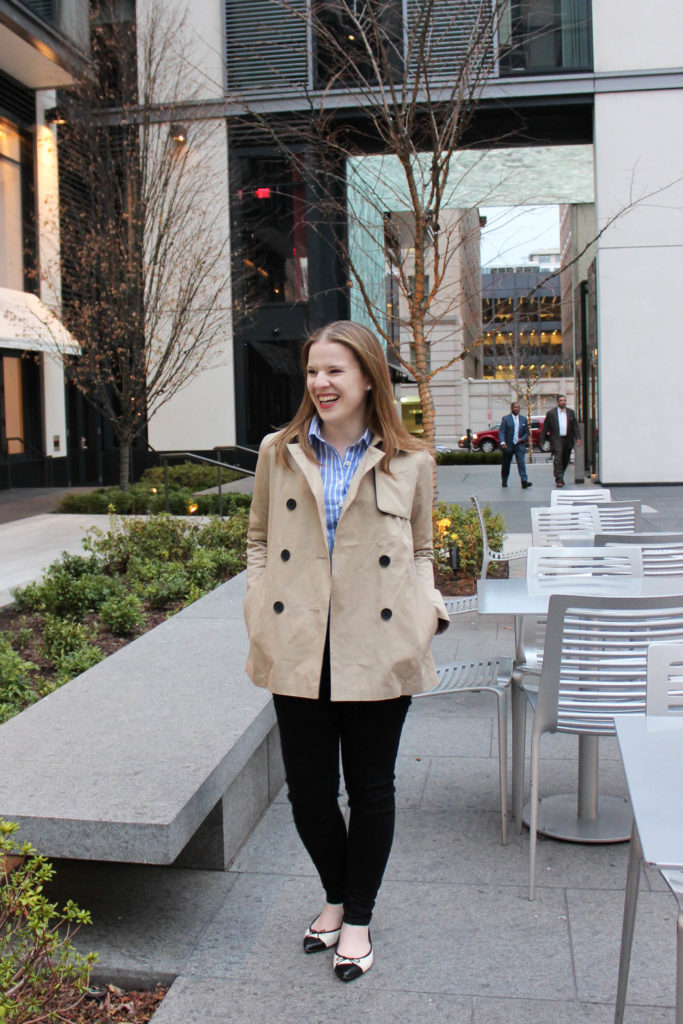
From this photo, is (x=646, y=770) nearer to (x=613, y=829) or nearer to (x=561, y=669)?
(x=561, y=669)

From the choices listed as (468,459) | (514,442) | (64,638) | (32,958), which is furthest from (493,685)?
(468,459)

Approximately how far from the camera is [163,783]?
3.51 metres

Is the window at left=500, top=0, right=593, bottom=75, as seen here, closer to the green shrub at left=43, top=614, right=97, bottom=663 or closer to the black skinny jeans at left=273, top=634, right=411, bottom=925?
the green shrub at left=43, top=614, right=97, bottom=663

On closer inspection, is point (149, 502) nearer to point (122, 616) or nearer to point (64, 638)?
point (122, 616)

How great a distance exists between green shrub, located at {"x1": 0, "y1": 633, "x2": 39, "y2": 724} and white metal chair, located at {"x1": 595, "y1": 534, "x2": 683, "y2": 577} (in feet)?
10.8

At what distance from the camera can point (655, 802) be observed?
2.19 meters

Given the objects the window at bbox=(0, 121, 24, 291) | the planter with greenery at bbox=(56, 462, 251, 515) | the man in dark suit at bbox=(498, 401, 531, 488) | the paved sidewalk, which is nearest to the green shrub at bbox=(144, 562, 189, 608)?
the paved sidewalk

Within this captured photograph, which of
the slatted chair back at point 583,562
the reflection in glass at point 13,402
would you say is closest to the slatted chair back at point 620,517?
the slatted chair back at point 583,562

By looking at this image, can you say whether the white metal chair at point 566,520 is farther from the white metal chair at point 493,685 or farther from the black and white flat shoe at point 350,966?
the black and white flat shoe at point 350,966

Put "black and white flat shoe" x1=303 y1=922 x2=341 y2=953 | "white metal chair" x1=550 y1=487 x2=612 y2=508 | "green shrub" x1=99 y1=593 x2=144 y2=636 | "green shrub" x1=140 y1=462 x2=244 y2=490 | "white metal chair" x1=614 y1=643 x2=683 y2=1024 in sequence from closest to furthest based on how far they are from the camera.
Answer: "white metal chair" x1=614 y1=643 x2=683 y2=1024
"black and white flat shoe" x1=303 y1=922 x2=341 y2=953
"green shrub" x1=99 y1=593 x2=144 y2=636
"white metal chair" x1=550 y1=487 x2=612 y2=508
"green shrub" x1=140 y1=462 x2=244 y2=490

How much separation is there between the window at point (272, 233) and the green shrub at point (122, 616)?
17.0 m

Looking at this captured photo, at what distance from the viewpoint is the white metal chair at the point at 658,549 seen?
576 centimetres

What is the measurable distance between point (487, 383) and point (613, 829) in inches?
2792

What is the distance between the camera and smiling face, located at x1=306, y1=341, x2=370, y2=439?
300 centimetres
